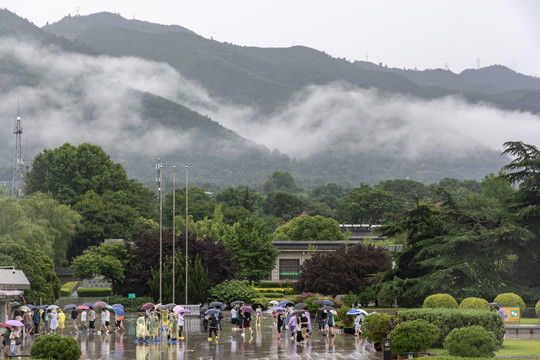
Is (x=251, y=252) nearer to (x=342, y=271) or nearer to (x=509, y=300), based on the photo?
(x=342, y=271)

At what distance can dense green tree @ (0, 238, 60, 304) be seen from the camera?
185ft

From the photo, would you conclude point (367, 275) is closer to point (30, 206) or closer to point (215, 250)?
point (215, 250)

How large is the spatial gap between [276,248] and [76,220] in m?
22.9

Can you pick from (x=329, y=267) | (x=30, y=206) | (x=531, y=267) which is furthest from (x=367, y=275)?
(x=30, y=206)

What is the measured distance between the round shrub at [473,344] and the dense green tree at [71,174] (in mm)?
80527

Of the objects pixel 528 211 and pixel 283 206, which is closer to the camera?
pixel 528 211

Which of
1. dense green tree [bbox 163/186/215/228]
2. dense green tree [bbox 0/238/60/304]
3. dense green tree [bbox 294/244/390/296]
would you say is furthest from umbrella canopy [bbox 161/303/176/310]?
dense green tree [bbox 163/186/215/228]

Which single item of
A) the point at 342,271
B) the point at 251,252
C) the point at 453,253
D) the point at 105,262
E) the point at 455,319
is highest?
the point at 453,253

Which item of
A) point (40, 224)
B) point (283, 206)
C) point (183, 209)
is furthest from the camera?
point (283, 206)

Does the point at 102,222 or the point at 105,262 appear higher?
the point at 102,222

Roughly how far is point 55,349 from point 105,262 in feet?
115

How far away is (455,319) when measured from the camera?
33875mm

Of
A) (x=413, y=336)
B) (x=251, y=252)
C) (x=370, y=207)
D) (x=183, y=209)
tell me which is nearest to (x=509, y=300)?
(x=413, y=336)

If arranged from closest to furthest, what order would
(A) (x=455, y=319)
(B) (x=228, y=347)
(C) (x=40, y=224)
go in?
(A) (x=455, y=319), (B) (x=228, y=347), (C) (x=40, y=224)
